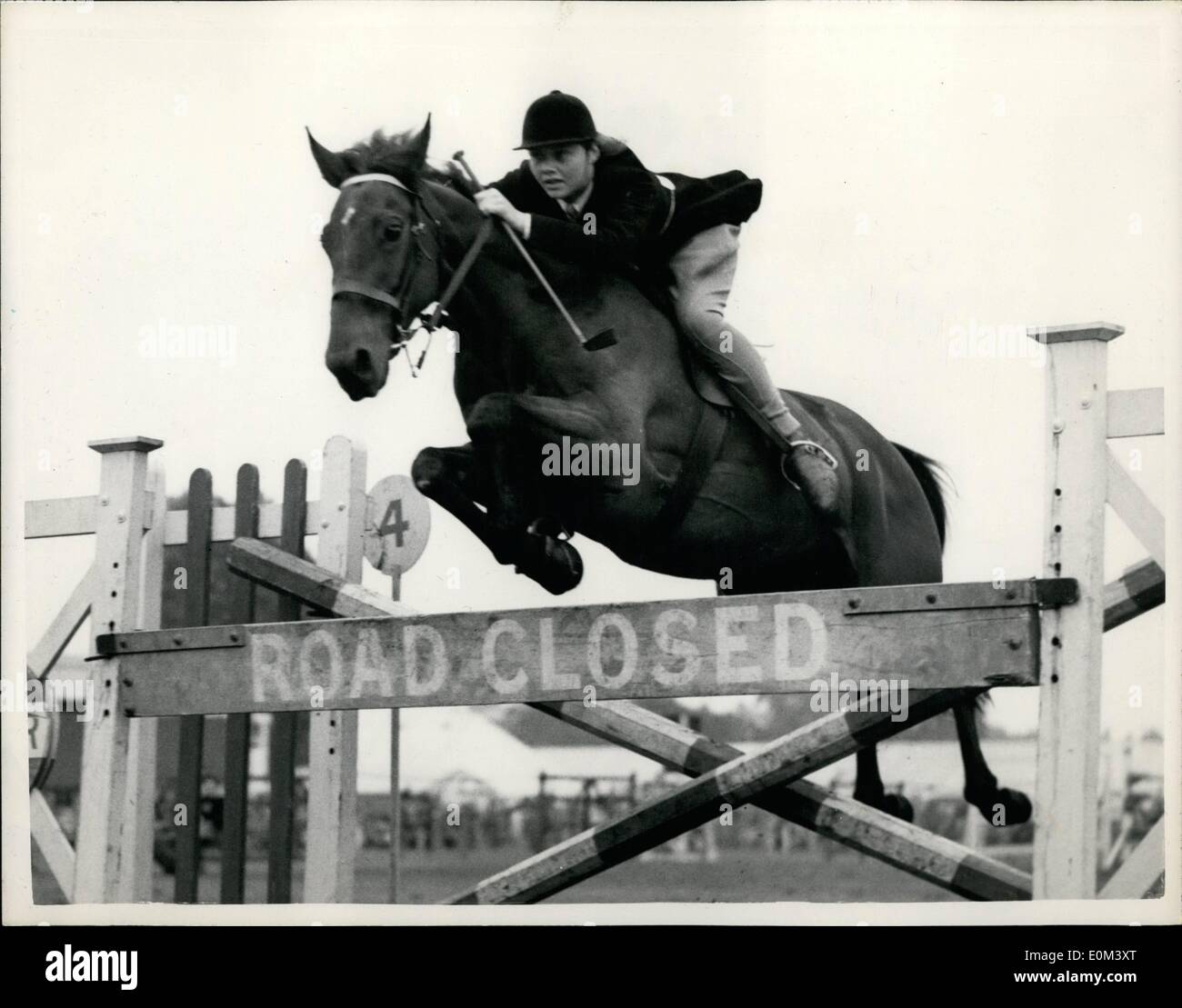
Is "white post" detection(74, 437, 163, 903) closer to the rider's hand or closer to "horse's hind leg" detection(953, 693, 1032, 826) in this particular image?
the rider's hand

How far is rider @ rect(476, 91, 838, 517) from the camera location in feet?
16.1

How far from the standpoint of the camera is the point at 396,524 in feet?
16.9

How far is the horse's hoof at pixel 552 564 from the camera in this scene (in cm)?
497

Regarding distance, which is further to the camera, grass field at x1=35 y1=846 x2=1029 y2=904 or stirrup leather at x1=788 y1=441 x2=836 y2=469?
grass field at x1=35 y1=846 x2=1029 y2=904

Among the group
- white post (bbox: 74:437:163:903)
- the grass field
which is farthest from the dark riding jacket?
the grass field

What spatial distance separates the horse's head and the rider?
25 centimetres

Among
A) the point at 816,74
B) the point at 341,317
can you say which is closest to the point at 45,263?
the point at 341,317

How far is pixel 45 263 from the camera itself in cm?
538

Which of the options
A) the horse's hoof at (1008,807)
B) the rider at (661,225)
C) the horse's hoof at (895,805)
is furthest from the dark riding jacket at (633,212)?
the horse's hoof at (1008,807)

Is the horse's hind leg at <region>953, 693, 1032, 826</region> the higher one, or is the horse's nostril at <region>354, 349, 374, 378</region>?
the horse's nostril at <region>354, 349, 374, 378</region>

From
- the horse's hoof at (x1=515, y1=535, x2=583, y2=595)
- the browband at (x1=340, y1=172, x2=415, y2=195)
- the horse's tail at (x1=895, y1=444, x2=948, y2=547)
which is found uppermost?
the browband at (x1=340, y1=172, x2=415, y2=195)

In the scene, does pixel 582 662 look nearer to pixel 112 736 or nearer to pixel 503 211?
pixel 503 211
